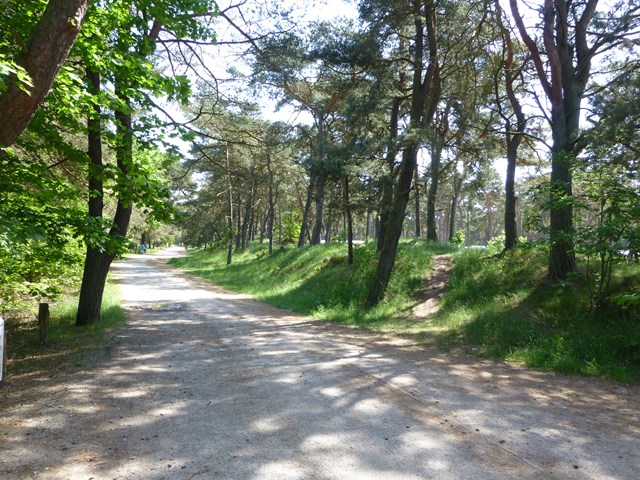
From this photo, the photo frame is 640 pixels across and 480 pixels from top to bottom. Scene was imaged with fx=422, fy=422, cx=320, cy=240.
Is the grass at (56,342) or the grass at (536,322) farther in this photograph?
the grass at (536,322)

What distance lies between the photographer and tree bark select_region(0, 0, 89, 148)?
4500 mm

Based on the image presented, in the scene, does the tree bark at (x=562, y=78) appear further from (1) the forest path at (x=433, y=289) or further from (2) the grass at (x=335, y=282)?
(2) the grass at (x=335, y=282)

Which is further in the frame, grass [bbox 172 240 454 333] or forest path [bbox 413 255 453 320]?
grass [bbox 172 240 454 333]

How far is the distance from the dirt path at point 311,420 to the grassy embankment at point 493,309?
3.60 ft

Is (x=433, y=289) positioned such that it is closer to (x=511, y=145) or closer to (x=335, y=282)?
(x=335, y=282)

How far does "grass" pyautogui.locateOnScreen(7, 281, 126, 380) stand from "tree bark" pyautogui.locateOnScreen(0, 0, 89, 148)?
3774mm

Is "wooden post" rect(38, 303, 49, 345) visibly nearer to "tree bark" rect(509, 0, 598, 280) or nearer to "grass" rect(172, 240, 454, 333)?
"grass" rect(172, 240, 454, 333)

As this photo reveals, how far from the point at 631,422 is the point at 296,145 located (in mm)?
22841

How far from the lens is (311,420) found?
442 cm

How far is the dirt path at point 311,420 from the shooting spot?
11.5 feet

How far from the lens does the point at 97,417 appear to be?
14.9 ft

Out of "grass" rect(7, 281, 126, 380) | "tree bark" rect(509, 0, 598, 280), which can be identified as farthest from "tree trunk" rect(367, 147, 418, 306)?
"grass" rect(7, 281, 126, 380)

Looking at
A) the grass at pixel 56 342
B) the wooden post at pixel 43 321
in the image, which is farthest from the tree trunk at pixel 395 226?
the wooden post at pixel 43 321

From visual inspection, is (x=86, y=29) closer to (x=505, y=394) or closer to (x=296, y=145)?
(x=505, y=394)
